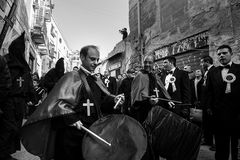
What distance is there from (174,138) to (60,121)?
5.59ft

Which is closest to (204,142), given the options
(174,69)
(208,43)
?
(174,69)

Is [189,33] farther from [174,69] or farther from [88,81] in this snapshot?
[88,81]

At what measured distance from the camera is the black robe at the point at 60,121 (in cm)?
263

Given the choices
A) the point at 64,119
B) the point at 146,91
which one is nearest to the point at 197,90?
the point at 146,91

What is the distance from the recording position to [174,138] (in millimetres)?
3439

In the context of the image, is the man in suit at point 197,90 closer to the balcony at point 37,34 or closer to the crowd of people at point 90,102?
the crowd of people at point 90,102

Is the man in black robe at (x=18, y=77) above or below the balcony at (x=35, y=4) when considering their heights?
below

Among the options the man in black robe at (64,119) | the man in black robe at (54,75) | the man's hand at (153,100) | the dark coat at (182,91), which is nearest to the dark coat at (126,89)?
the man in black robe at (54,75)

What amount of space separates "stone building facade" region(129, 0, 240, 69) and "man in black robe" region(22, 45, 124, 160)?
20.9ft

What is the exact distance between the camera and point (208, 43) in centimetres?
884

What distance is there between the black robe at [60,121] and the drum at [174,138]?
1.13 metres

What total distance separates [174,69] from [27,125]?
11.8 ft

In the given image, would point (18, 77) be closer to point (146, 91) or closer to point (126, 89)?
point (146, 91)

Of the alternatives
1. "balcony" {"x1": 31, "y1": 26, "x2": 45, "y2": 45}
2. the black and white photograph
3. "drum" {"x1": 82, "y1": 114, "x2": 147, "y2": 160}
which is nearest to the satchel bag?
the black and white photograph
